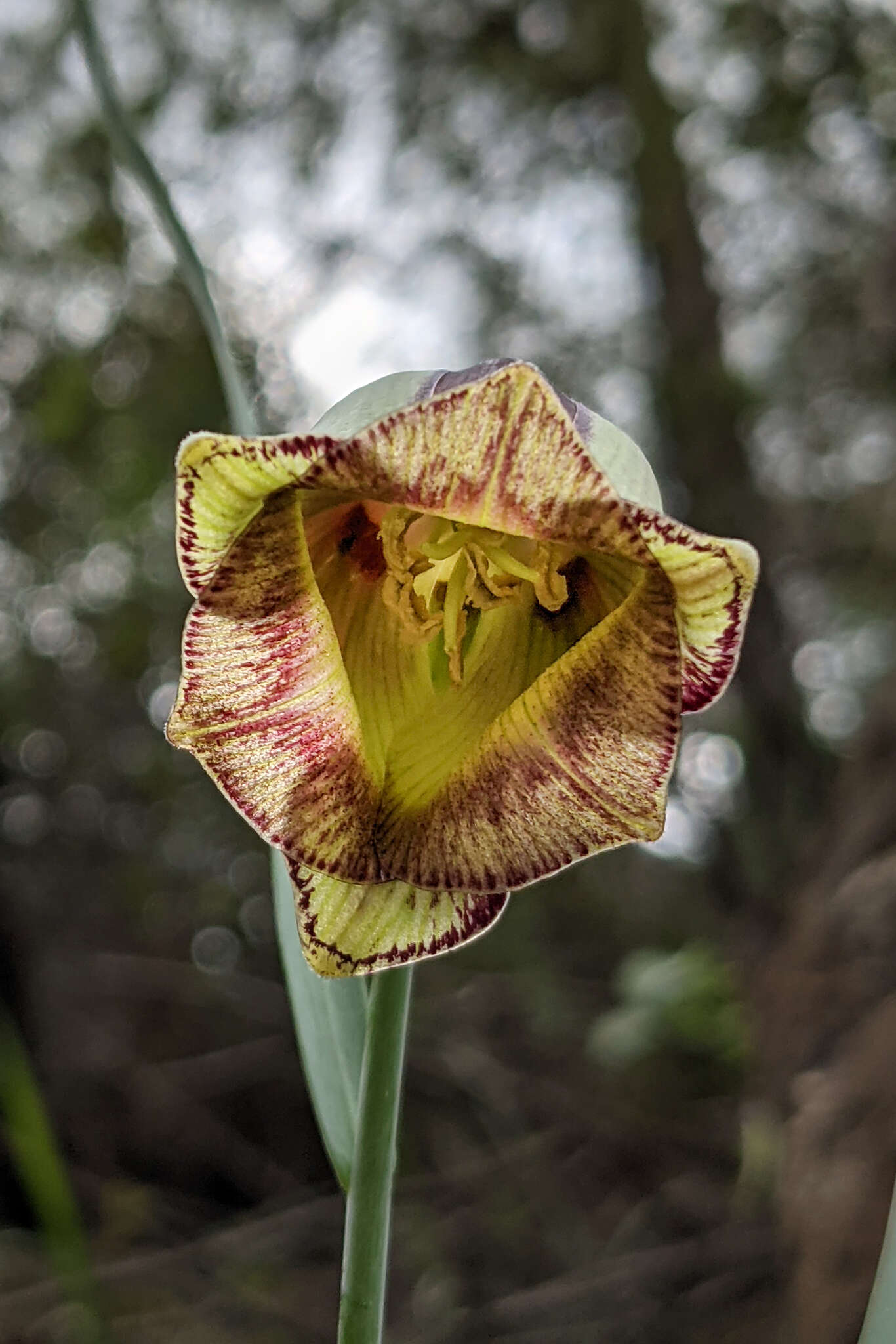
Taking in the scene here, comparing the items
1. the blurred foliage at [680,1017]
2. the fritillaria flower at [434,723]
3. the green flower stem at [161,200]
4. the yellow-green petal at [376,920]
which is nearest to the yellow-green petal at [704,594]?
the fritillaria flower at [434,723]

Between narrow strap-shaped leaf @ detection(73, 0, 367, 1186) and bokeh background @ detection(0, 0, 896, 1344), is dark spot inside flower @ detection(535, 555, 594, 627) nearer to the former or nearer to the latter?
narrow strap-shaped leaf @ detection(73, 0, 367, 1186)

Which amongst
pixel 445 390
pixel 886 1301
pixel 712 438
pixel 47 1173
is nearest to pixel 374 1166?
pixel 886 1301

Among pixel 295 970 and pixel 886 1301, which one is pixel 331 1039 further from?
pixel 886 1301

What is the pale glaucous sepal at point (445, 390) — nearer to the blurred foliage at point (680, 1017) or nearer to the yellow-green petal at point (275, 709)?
the yellow-green petal at point (275, 709)

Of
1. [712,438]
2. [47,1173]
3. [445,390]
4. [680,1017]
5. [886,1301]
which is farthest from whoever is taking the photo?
[712,438]

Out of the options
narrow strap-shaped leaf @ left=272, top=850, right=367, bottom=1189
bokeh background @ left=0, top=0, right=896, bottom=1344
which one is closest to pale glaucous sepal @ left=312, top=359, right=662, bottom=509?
narrow strap-shaped leaf @ left=272, top=850, right=367, bottom=1189

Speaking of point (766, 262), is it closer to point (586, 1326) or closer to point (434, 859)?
point (586, 1326)
